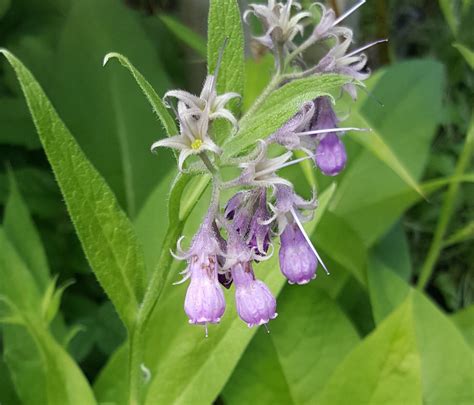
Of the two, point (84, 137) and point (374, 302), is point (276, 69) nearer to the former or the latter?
point (374, 302)

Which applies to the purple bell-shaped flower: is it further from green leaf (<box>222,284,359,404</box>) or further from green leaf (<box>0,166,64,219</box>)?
green leaf (<box>0,166,64,219</box>)

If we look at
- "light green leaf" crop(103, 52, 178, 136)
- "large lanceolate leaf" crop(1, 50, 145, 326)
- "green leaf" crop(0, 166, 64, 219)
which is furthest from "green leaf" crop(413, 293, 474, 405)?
"green leaf" crop(0, 166, 64, 219)

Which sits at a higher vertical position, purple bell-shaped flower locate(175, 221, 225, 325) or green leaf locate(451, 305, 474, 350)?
purple bell-shaped flower locate(175, 221, 225, 325)

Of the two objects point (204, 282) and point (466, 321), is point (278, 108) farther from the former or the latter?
point (466, 321)

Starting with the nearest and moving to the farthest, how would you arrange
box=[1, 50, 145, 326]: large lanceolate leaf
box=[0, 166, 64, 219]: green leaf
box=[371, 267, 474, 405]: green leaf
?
box=[1, 50, 145, 326]: large lanceolate leaf, box=[371, 267, 474, 405]: green leaf, box=[0, 166, 64, 219]: green leaf

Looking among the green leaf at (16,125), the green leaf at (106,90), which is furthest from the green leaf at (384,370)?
the green leaf at (16,125)
